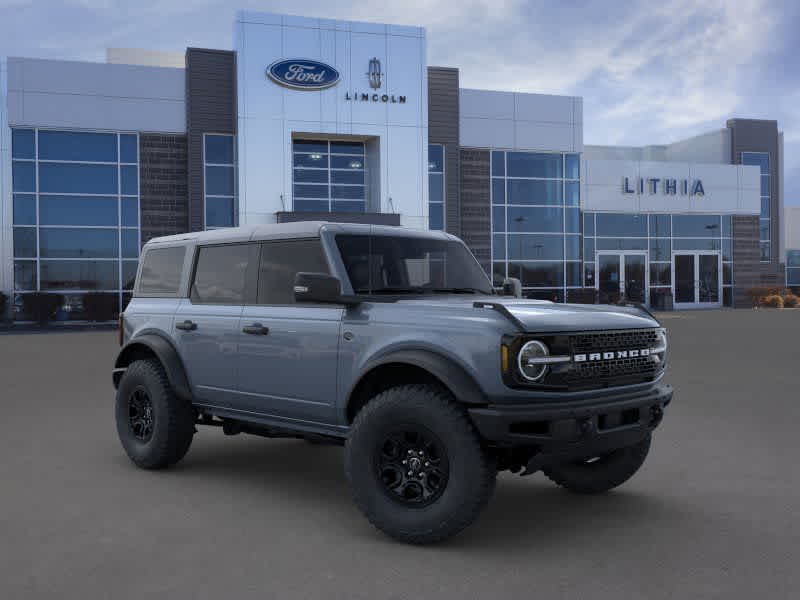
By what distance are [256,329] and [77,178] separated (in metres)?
26.2

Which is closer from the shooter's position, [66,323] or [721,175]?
[66,323]

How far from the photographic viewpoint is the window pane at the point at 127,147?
29.7 metres

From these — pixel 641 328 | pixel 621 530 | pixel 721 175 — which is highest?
pixel 721 175

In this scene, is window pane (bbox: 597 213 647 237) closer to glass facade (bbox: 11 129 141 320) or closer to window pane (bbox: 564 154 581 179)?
window pane (bbox: 564 154 581 179)

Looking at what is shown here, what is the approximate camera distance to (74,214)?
29.4m

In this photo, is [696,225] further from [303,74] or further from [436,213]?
[303,74]

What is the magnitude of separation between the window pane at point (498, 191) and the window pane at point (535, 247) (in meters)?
1.61

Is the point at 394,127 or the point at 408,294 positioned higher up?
the point at 394,127

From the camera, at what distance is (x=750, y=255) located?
4350cm

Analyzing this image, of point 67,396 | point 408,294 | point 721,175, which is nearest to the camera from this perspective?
point 408,294

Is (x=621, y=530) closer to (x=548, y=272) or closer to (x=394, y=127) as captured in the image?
(x=394, y=127)

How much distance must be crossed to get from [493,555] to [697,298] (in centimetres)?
4072

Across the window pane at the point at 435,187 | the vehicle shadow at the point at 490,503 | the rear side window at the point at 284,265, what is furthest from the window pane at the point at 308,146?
the rear side window at the point at 284,265

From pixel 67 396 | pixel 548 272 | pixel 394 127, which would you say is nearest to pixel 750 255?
pixel 548 272
